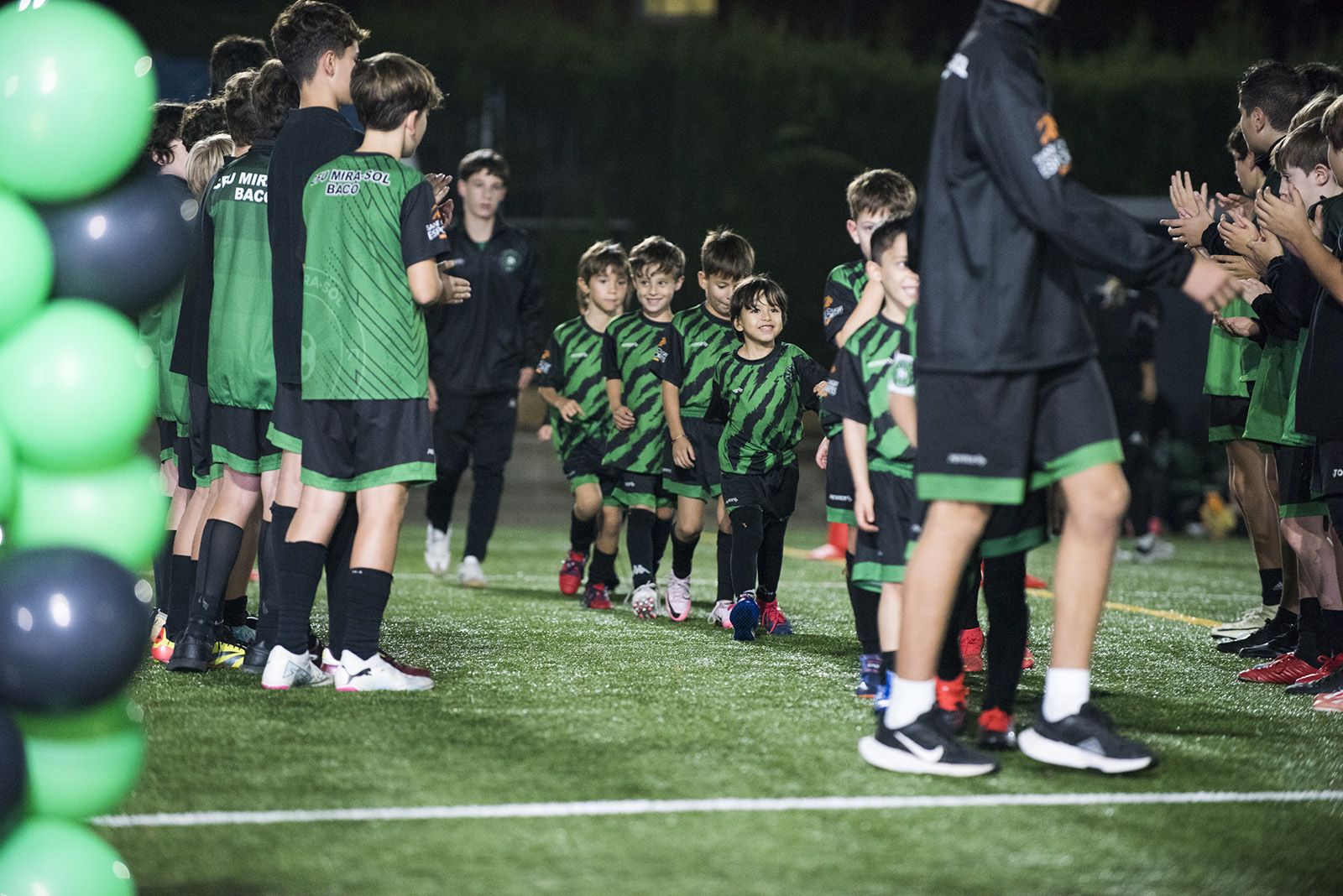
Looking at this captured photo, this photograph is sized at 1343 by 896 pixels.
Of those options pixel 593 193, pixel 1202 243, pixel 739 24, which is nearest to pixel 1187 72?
pixel 739 24

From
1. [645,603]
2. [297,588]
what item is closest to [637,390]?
[645,603]

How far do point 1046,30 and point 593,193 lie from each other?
44.8 feet

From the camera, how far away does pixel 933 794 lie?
3363 mm

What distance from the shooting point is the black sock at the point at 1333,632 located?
520 centimetres

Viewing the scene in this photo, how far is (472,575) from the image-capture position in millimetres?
7891

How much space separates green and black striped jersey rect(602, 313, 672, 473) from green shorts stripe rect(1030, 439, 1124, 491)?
3706mm

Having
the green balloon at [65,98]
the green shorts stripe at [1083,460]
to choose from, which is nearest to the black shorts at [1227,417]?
the green shorts stripe at [1083,460]

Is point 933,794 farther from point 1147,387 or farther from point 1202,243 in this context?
point 1147,387

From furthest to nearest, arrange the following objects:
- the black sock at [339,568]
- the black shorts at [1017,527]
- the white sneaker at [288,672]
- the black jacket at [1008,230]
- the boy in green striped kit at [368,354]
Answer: the black sock at [339,568], the white sneaker at [288,672], the boy in green striped kit at [368,354], the black shorts at [1017,527], the black jacket at [1008,230]

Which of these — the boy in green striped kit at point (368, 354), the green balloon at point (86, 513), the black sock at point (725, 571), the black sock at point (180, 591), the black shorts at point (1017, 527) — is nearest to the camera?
the green balloon at point (86, 513)

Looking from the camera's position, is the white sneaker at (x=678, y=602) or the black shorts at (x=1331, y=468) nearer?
the black shorts at (x=1331, y=468)

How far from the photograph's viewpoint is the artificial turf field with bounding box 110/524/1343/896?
2.78 metres

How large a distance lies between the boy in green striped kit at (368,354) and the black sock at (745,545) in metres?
1.82

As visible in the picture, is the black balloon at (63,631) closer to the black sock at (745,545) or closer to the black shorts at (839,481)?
the black shorts at (839,481)
